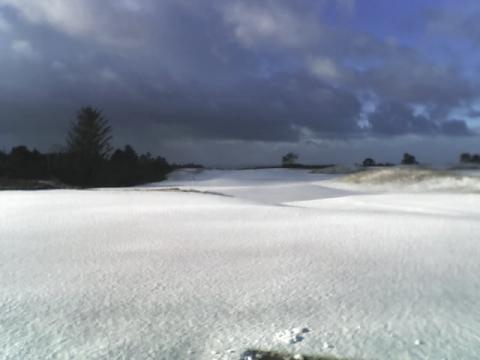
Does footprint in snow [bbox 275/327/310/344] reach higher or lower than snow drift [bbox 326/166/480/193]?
lower

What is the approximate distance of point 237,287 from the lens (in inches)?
71.4

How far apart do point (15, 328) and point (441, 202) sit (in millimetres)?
5284

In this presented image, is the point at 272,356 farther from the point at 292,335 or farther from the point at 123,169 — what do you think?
the point at 123,169

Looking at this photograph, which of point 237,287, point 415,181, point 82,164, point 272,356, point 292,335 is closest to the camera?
point 272,356

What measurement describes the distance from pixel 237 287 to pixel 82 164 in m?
11.2

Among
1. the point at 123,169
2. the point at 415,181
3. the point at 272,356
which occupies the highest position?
the point at 123,169

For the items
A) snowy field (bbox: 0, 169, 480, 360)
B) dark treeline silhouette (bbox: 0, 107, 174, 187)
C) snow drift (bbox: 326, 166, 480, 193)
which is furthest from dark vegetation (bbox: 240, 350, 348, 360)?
dark treeline silhouette (bbox: 0, 107, 174, 187)

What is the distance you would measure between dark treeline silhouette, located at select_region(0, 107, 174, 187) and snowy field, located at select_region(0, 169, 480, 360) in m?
8.63

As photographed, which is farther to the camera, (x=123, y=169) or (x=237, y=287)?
(x=123, y=169)

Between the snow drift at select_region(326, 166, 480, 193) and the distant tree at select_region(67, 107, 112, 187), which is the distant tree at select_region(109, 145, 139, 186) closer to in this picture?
the distant tree at select_region(67, 107, 112, 187)

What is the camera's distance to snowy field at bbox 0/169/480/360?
1307 mm

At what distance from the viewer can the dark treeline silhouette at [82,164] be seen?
11.5 m

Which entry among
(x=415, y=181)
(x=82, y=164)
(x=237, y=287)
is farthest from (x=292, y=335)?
(x=82, y=164)

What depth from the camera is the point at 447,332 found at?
1.37 m
